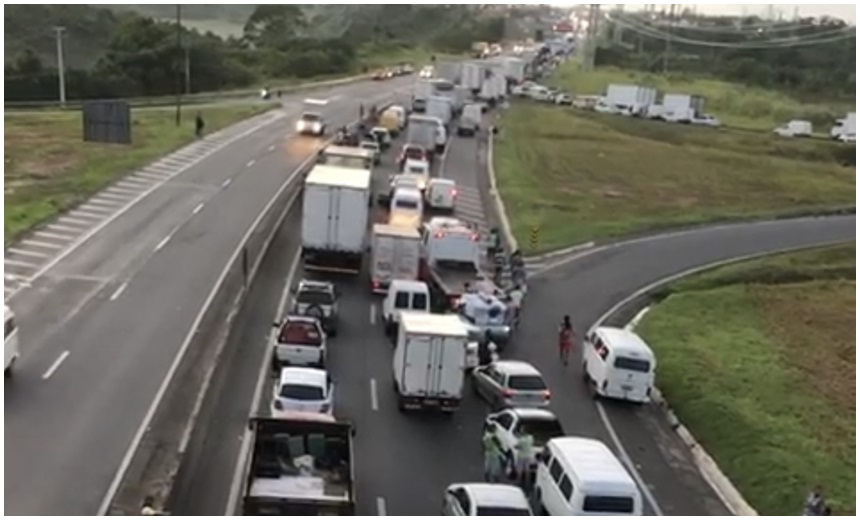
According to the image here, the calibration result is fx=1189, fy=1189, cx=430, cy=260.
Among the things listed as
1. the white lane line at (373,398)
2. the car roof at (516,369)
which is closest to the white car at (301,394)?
the white lane line at (373,398)

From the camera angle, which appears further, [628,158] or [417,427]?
[628,158]

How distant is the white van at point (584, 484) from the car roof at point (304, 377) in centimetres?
581

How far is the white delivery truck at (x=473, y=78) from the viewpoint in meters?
104

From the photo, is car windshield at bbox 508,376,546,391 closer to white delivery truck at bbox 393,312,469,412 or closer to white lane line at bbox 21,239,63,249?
white delivery truck at bbox 393,312,469,412

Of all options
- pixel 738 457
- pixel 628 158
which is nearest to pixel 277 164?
pixel 628 158

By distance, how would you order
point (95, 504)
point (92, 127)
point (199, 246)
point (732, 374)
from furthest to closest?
1. point (92, 127)
2. point (199, 246)
3. point (732, 374)
4. point (95, 504)

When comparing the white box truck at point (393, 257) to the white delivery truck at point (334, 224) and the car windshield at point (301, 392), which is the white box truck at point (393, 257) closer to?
the white delivery truck at point (334, 224)

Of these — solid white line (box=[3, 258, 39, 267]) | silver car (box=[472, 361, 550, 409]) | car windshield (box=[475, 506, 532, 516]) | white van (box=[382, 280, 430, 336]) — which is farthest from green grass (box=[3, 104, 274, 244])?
car windshield (box=[475, 506, 532, 516])

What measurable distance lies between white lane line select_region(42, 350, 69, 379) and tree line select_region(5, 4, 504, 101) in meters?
66.0

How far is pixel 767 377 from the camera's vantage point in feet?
112

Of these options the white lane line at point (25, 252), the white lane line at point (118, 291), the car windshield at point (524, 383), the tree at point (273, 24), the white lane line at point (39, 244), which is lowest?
the white lane line at point (39, 244)

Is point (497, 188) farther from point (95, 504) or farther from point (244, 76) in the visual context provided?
point (244, 76)

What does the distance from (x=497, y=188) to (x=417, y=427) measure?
34970 millimetres

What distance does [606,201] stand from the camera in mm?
61625
